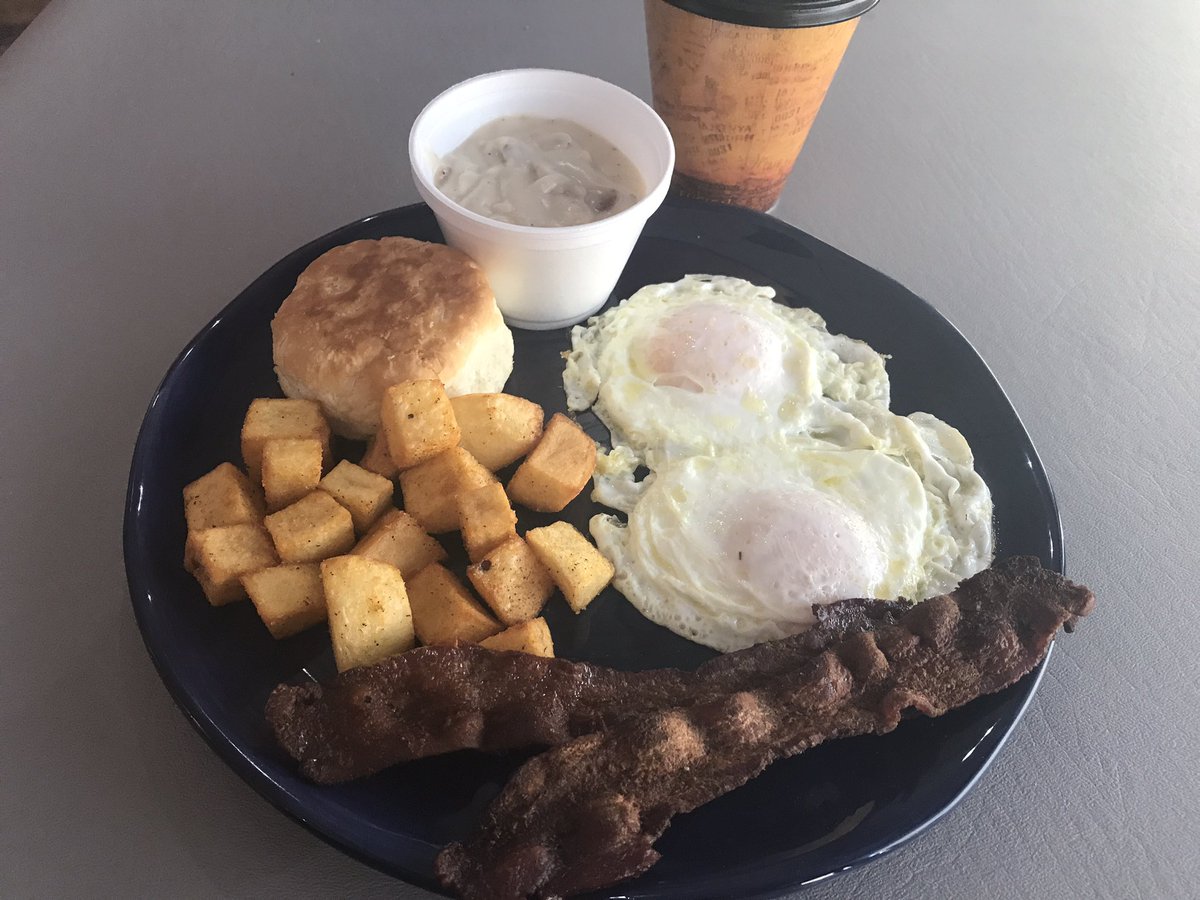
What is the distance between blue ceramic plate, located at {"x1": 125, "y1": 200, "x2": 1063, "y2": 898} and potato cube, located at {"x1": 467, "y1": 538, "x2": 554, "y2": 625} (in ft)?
0.23

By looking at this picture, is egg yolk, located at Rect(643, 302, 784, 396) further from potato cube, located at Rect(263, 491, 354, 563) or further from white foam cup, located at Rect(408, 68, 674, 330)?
potato cube, located at Rect(263, 491, 354, 563)

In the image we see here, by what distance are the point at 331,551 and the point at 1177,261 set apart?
2532mm

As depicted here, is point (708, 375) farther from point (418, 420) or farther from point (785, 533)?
point (418, 420)

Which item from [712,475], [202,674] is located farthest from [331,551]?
[712,475]

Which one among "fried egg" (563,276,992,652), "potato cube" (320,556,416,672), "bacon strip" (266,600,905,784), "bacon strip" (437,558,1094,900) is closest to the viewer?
"bacon strip" (437,558,1094,900)

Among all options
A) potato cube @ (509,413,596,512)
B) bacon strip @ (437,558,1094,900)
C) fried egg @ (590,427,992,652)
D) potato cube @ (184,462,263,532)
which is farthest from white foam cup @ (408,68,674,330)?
bacon strip @ (437,558,1094,900)

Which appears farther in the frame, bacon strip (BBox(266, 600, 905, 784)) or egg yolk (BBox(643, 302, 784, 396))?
egg yolk (BBox(643, 302, 784, 396))

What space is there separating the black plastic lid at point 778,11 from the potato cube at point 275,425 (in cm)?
117

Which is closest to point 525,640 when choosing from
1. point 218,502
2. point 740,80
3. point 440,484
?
point 440,484

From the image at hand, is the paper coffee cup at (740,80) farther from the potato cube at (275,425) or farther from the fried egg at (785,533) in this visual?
the potato cube at (275,425)

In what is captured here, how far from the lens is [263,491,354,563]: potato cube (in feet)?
4.69

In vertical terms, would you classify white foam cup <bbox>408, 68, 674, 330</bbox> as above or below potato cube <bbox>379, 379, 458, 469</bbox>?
above

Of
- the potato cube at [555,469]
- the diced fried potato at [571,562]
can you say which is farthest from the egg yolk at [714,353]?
the diced fried potato at [571,562]

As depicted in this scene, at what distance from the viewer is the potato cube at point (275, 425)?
1.54 metres
